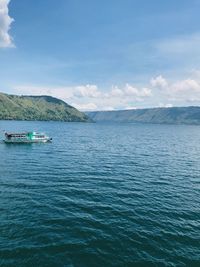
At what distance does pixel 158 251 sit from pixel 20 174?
129 ft

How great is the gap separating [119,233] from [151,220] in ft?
20.9

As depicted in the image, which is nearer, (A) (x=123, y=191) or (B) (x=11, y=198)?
(B) (x=11, y=198)

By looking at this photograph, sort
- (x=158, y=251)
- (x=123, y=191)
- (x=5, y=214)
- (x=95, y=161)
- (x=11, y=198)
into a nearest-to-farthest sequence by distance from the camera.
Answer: (x=158, y=251)
(x=5, y=214)
(x=11, y=198)
(x=123, y=191)
(x=95, y=161)

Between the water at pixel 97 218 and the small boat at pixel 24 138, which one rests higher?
the small boat at pixel 24 138

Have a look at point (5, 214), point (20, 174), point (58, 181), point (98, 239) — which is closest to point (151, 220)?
point (98, 239)

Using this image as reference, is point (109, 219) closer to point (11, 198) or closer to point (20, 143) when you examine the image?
point (11, 198)

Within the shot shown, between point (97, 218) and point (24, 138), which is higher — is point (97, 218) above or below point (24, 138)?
below

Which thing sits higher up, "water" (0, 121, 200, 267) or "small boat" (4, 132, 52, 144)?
"small boat" (4, 132, 52, 144)

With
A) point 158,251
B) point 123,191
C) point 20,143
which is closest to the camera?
point 158,251

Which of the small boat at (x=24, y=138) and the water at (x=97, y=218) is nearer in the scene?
the water at (x=97, y=218)

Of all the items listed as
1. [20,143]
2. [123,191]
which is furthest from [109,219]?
[20,143]

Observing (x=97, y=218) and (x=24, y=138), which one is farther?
(x=24, y=138)

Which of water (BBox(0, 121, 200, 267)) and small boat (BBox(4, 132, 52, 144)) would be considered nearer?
water (BBox(0, 121, 200, 267))

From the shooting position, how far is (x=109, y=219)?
33188mm
